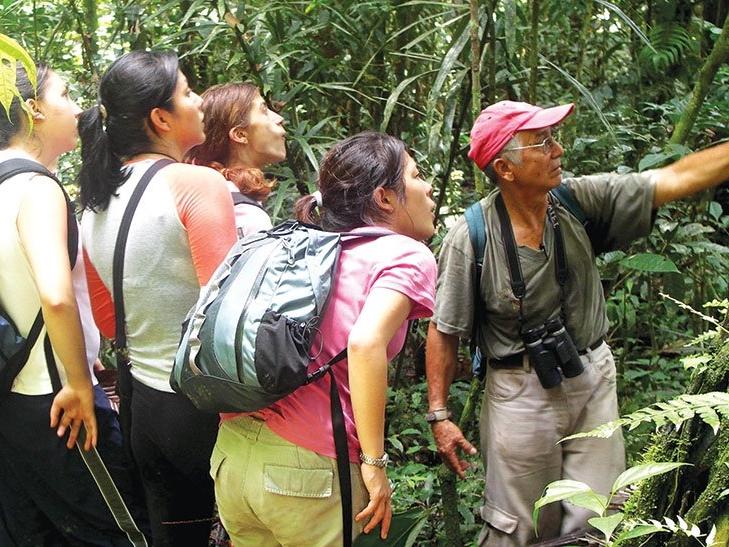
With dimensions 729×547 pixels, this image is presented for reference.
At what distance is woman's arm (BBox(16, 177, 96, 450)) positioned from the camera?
2.33 m

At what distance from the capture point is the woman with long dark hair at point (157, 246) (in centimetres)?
237

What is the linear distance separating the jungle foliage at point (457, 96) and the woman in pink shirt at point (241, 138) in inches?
22.1

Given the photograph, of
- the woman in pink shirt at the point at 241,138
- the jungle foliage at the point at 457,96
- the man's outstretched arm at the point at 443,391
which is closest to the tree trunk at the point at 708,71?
the jungle foliage at the point at 457,96

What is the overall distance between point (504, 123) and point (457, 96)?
655 millimetres

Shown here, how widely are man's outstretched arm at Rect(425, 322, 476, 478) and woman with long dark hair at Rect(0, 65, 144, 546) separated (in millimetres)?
1046

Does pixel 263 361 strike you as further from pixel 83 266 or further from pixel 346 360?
pixel 83 266

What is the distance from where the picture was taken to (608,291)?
163 inches

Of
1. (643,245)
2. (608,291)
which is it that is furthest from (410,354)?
(643,245)

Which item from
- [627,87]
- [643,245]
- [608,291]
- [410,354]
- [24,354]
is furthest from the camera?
[627,87]

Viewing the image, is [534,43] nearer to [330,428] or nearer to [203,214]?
[203,214]

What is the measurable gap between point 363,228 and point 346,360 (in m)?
0.34

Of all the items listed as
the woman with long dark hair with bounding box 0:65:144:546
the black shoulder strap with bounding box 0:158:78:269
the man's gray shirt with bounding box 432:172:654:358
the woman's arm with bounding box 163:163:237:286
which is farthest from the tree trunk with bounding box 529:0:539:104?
the black shoulder strap with bounding box 0:158:78:269

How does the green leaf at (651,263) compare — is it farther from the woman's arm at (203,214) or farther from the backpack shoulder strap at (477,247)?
the woman's arm at (203,214)

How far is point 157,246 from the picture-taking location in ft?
7.78
